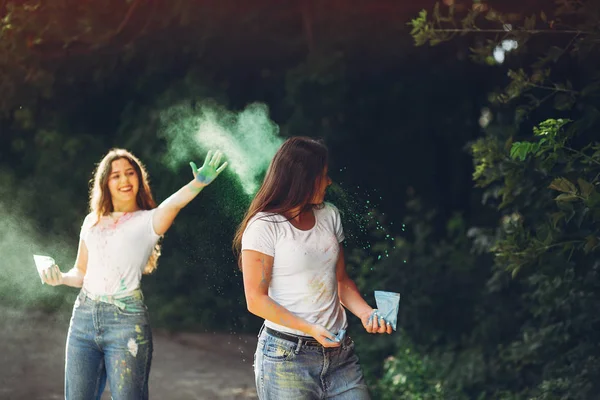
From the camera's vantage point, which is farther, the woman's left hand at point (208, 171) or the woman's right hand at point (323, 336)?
the woman's left hand at point (208, 171)

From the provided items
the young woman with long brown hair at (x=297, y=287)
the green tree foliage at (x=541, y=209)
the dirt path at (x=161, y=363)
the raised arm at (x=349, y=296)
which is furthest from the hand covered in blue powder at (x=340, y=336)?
the dirt path at (x=161, y=363)

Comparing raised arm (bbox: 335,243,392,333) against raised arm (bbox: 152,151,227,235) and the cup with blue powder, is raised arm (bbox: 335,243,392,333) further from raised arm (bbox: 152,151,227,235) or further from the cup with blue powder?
raised arm (bbox: 152,151,227,235)

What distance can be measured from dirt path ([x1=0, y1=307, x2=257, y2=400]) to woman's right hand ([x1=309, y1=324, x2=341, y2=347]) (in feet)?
14.6

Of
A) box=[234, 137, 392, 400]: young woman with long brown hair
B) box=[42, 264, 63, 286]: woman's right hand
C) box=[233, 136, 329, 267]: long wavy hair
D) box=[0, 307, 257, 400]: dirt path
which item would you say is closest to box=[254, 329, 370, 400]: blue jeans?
box=[234, 137, 392, 400]: young woman with long brown hair

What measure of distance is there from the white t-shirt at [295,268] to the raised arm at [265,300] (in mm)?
35

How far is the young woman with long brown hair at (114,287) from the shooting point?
188 inches

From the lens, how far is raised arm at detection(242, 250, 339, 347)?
3.50 metres

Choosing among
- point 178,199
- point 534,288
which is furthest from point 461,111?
point 178,199

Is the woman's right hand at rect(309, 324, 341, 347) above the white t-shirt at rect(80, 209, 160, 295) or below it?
below

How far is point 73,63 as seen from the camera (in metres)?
10.6

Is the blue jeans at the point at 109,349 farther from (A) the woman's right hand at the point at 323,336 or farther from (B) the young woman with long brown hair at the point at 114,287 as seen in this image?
(A) the woman's right hand at the point at 323,336

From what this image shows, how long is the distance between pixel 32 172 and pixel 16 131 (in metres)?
0.52

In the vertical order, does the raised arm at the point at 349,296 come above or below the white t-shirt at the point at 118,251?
below

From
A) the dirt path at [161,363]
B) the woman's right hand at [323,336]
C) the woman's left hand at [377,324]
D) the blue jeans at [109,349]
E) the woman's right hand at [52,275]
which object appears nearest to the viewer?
the woman's right hand at [323,336]
